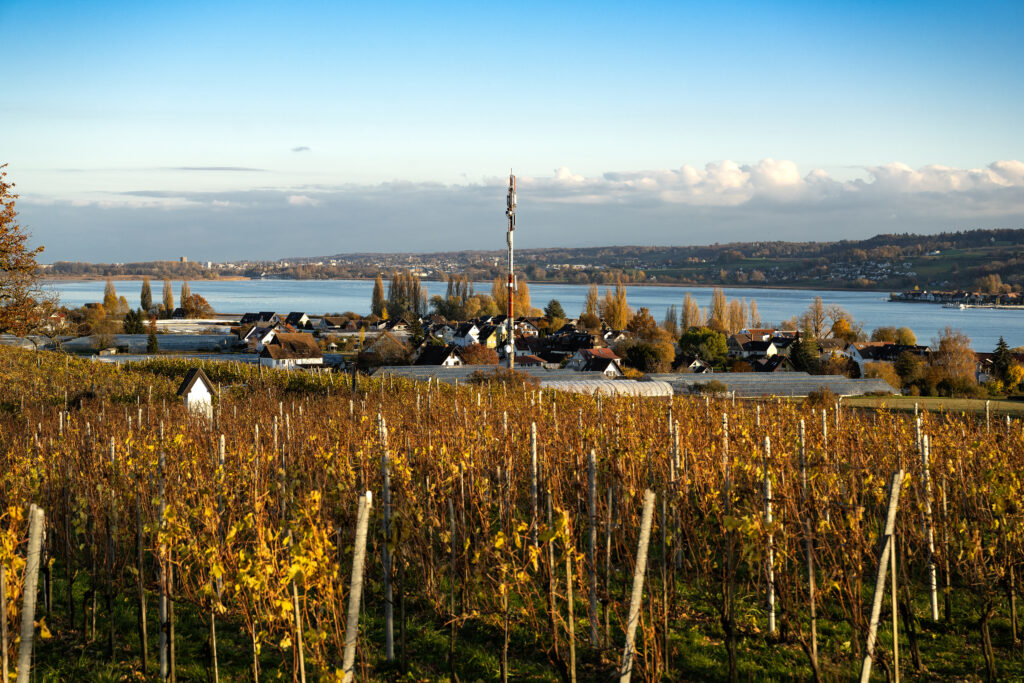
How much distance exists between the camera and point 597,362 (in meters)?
47.7

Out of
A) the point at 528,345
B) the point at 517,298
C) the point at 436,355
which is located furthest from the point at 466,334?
the point at 436,355

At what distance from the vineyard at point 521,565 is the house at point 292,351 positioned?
43390 millimetres

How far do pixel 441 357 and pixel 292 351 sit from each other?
13596 millimetres

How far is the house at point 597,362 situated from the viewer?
151 ft

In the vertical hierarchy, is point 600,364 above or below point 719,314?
below

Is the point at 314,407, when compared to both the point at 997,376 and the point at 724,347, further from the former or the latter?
the point at 724,347

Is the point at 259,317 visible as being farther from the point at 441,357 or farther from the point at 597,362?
the point at 597,362

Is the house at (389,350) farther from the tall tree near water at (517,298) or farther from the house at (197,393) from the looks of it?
the tall tree near water at (517,298)

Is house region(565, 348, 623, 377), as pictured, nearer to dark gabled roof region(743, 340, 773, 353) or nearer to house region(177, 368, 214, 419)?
dark gabled roof region(743, 340, 773, 353)

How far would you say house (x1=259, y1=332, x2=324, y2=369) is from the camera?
52531 mm

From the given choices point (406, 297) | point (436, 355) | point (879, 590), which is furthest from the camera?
point (406, 297)

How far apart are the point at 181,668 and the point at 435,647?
1808 millimetres

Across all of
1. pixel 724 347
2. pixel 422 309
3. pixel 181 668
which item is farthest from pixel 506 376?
pixel 422 309

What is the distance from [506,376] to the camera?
84.4ft
